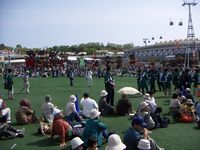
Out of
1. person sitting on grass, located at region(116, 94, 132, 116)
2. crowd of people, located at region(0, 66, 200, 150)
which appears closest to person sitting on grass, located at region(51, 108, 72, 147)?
crowd of people, located at region(0, 66, 200, 150)

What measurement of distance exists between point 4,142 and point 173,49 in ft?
256

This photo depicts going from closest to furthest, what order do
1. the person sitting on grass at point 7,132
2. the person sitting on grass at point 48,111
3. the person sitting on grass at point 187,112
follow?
the person sitting on grass at point 7,132
the person sitting on grass at point 48,111
the person sitting on grass at point 187,112

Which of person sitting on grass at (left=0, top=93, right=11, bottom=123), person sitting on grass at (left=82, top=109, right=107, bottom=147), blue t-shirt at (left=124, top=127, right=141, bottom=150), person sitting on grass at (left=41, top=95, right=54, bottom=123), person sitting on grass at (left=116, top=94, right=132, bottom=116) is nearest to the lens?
blue t-shirt at (left=124, top=127, right=141, bottom=150)

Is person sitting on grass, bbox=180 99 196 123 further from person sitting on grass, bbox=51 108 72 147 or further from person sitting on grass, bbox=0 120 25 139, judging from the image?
person sitting on grass, bbox=0 120 25 139

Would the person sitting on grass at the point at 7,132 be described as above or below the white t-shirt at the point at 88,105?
below

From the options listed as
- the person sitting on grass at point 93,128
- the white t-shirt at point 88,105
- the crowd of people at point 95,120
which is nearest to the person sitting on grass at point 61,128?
the crowd of people at point 95,120

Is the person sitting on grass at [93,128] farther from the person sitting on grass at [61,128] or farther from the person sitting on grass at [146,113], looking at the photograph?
the person sitting on grass at [146,113]

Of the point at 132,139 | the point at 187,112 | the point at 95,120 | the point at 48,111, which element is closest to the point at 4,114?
the point at 48,111

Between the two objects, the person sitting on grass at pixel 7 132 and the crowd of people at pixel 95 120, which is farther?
the person sitting on grass at pixel 7 132

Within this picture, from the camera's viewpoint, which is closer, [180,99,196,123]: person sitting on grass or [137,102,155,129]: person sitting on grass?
[137,102,155,129]: person sitting on grass

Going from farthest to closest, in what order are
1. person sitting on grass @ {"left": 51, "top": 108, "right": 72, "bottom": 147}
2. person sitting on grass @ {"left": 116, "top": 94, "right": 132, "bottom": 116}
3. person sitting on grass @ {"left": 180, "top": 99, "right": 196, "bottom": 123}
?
person sitting on grass @ {"left": 116, "top": 94, "right": 132, "bottom": 116} < person sitting on grass @ {"left": 180, "top": 99, "right": 196, "bottom": 123} < person sitting on grass @ {"left": 51, "top": 108, "right": 72, "bottom": 147}

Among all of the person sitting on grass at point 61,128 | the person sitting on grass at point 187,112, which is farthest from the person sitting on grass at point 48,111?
the person sitting on grass at point 187,112

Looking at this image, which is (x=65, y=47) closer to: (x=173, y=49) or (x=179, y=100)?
(x=173, y=49)

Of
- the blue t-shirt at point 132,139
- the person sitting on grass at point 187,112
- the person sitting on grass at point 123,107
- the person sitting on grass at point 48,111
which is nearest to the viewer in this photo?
the blue t-shirt at point 132,139
